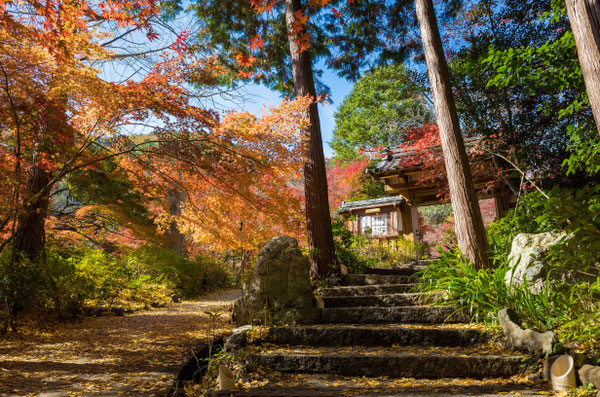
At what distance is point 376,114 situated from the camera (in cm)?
2025

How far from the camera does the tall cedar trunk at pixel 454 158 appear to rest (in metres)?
4.16

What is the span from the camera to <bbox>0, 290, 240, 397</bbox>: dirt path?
8.67 ft

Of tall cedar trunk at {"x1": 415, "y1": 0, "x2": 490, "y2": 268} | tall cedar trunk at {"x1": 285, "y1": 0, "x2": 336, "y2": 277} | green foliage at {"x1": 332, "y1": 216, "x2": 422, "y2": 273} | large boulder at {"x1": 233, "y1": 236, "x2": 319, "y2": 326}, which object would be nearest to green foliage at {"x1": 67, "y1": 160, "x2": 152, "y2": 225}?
tall cedar trunk at {"x1": 285, "y1": 0, "x2": 336, "y2": 277}

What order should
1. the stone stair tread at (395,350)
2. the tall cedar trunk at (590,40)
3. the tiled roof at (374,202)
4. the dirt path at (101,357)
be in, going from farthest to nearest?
the tiled roof at (374,202)
the stone stair tread at (395,350)
the dirt path at (101,357)
the tall cedar trunk at (590,40)

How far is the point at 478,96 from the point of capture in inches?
307

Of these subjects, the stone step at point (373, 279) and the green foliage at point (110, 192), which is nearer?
the stone step at point (373, 279)

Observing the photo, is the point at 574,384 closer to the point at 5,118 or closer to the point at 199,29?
the point at 5,118

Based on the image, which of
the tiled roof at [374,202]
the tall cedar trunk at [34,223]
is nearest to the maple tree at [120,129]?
the tall cedar trunk at [34,223]

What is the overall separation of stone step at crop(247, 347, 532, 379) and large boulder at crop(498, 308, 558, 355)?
0.13 meters

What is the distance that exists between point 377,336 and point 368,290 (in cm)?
152

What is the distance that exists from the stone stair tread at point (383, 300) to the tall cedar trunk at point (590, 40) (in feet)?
8.92

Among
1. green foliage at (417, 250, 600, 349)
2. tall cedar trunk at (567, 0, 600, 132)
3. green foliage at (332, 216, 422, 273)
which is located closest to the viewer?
tall cedar trunk at (567, 0, 600, 132)

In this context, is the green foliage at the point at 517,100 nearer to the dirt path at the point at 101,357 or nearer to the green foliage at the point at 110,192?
the dirt path at the point at 101,357

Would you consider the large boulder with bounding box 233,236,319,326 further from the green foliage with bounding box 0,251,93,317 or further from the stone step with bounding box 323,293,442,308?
the green foliage with bounding box 0,251,93,317
